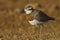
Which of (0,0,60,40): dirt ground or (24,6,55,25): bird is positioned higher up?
(24,6,55,25): bird

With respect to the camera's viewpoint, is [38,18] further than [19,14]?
No

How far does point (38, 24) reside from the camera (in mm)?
11406

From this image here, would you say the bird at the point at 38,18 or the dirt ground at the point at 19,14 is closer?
the bird at the point at 38,18

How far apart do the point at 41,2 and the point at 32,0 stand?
55cm

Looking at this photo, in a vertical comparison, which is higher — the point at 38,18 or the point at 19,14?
the point at 38,18

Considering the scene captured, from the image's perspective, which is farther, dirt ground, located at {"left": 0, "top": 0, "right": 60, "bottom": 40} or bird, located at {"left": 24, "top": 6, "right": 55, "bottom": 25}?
dirt ground, located at {"left": 0, "top": 0, "right": 60, "bottom": 40}

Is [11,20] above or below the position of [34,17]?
below

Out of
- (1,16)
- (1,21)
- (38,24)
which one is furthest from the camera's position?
(1,16)

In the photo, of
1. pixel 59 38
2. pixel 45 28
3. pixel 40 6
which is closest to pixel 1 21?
pixel 40 6

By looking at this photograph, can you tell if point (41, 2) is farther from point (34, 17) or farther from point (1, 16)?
point (34, 17)

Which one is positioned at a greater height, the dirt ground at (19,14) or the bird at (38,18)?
the bird at (38,18)

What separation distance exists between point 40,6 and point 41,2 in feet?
0.86

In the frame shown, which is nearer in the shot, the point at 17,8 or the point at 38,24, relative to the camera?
the point at 38,24

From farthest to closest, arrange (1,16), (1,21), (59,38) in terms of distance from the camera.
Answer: (1,16) → (1,21) → (59,38)
